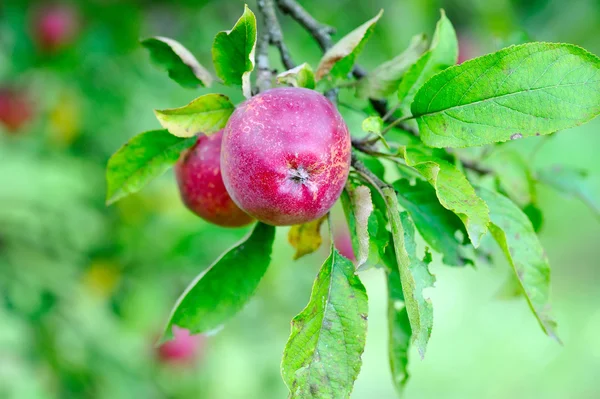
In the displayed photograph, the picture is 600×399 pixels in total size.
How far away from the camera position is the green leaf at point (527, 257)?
122cm

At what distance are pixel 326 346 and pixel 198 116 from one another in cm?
45

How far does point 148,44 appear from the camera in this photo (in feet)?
4.18

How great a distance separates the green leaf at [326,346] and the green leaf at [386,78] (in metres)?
0.42

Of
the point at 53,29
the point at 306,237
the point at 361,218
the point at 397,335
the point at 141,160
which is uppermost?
the point at 361,218

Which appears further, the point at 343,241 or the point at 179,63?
the point at 343,241

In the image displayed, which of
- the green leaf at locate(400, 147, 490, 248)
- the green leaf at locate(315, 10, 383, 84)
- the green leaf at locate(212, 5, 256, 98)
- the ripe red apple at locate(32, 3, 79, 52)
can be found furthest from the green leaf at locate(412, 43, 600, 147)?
the ripe red apple at locate(32, 3, 79, 52)

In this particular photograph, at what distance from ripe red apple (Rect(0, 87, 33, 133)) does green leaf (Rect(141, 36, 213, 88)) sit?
246cm

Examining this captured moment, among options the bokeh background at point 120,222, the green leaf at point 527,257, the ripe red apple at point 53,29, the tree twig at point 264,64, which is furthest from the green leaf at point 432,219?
the ripe red apple at point 53,29

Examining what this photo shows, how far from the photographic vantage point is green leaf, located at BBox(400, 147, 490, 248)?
993mm

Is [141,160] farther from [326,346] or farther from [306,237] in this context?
[326,346]

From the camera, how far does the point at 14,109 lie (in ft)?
11.4

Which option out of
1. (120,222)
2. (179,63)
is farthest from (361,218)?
(120,222)

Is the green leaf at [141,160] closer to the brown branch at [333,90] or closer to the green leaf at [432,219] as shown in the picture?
the brown branch at [333,90]

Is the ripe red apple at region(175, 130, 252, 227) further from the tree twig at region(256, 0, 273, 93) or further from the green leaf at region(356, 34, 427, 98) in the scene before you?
the green leaf at region(356, 34, 427, 98)
